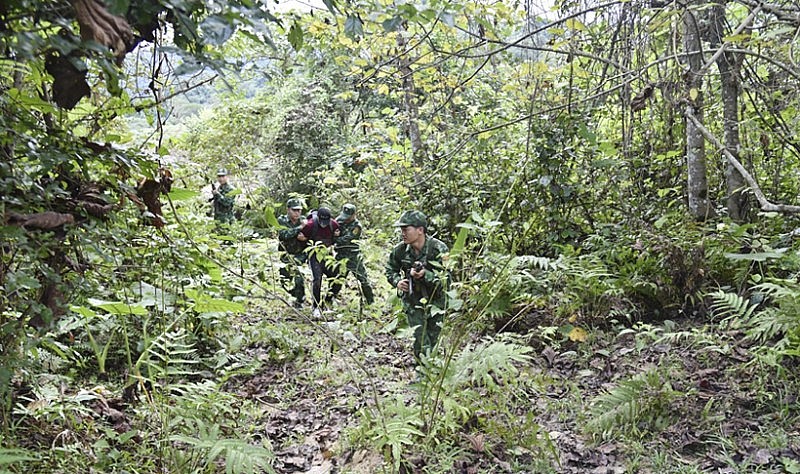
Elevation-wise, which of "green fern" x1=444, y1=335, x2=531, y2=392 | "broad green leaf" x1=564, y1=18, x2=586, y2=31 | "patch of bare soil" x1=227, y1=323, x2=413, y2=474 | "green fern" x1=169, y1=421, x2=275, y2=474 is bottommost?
"patch of bare soil" x1=227, y1=323, x2=413, y2=474

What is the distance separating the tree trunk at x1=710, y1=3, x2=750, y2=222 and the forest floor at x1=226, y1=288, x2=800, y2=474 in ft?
5.43

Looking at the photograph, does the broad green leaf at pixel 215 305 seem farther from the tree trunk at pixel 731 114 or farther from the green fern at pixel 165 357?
the tree trunk at pixel 731 114

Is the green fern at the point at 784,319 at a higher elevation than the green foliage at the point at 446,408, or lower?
higher

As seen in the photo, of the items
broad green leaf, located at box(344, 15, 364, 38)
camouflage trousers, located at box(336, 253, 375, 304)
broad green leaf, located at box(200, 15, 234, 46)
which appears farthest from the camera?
camouflage trousers, located at box(336, 253, 375, 304)

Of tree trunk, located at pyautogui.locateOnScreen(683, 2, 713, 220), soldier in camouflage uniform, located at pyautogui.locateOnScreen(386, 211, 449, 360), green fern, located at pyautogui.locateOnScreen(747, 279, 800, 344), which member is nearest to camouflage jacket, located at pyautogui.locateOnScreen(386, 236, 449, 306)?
soldier in camouflage uniform, located at pyautogui.locateOnScreen(386, 211, 449, 360)

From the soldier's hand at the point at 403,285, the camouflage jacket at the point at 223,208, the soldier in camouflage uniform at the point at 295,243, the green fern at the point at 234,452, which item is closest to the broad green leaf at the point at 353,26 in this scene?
the green fern at the point at 234,452

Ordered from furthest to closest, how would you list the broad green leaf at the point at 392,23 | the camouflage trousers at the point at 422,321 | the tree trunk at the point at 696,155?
the tree trunk at the point at 696,155, the camouflage trousers at the point at 422,321, the broad green leaf at the point at 392,23

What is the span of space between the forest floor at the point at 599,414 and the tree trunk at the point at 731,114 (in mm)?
1655

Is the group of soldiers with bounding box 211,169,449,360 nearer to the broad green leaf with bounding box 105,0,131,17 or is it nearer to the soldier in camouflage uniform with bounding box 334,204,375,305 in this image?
the soldier in camouflage uniform with bounding box 334,204,375,305

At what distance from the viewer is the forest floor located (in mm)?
3621

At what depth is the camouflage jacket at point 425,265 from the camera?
494 centimetres

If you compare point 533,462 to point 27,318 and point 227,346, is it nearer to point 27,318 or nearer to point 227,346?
point 27,318

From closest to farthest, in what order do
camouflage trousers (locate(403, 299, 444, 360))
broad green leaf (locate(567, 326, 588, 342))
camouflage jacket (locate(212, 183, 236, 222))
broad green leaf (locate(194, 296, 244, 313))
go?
1. broad green leaf (locate(194, 296, 244, 313))
2. camouflage trousers (locate(403, 299, 444, 360))
3. broad green leaf (locate(567, 326, 588, 342))
4. camouflage jacket (locate(212, 183, 236, 222))

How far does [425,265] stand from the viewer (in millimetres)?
5031
